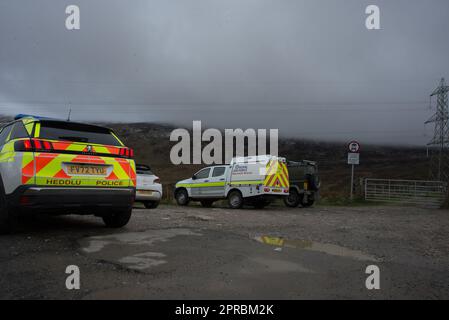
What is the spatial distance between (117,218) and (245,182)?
25.8 feet

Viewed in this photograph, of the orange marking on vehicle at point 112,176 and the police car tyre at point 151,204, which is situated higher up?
the orange marking on vehicle at point 112,176

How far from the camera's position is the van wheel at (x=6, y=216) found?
5332 millimetres

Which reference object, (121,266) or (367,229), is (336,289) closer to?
(121,266)

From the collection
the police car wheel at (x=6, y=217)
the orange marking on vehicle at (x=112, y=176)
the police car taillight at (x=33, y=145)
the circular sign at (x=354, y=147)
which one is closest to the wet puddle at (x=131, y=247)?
the orange marking on vehicle at (x=112, y=176)

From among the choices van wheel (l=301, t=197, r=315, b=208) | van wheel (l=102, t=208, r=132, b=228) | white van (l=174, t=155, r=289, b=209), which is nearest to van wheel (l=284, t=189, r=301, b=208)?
van wheel (l=301, t=197, r=315, b=208)

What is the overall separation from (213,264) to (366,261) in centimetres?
192

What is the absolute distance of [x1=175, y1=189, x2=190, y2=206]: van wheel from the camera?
16.1 meters

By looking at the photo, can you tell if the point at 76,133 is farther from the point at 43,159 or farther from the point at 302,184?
the point at 302,184

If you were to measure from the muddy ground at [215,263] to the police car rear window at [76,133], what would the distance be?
1.49 meters

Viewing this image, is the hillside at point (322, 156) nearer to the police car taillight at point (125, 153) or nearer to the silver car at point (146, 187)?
the silver car at point (146, 187)

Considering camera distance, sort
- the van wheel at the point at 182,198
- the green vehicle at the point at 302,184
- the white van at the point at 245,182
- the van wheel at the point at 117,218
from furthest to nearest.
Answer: the green vehicle at the point at 302,184 < the van wheel at the point at 182,198 < the white van at the point at 245,182 < the van wheel at the point at 117,218

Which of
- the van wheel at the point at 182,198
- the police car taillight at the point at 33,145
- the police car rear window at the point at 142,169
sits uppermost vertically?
the police car taillight at the point at 33,145
